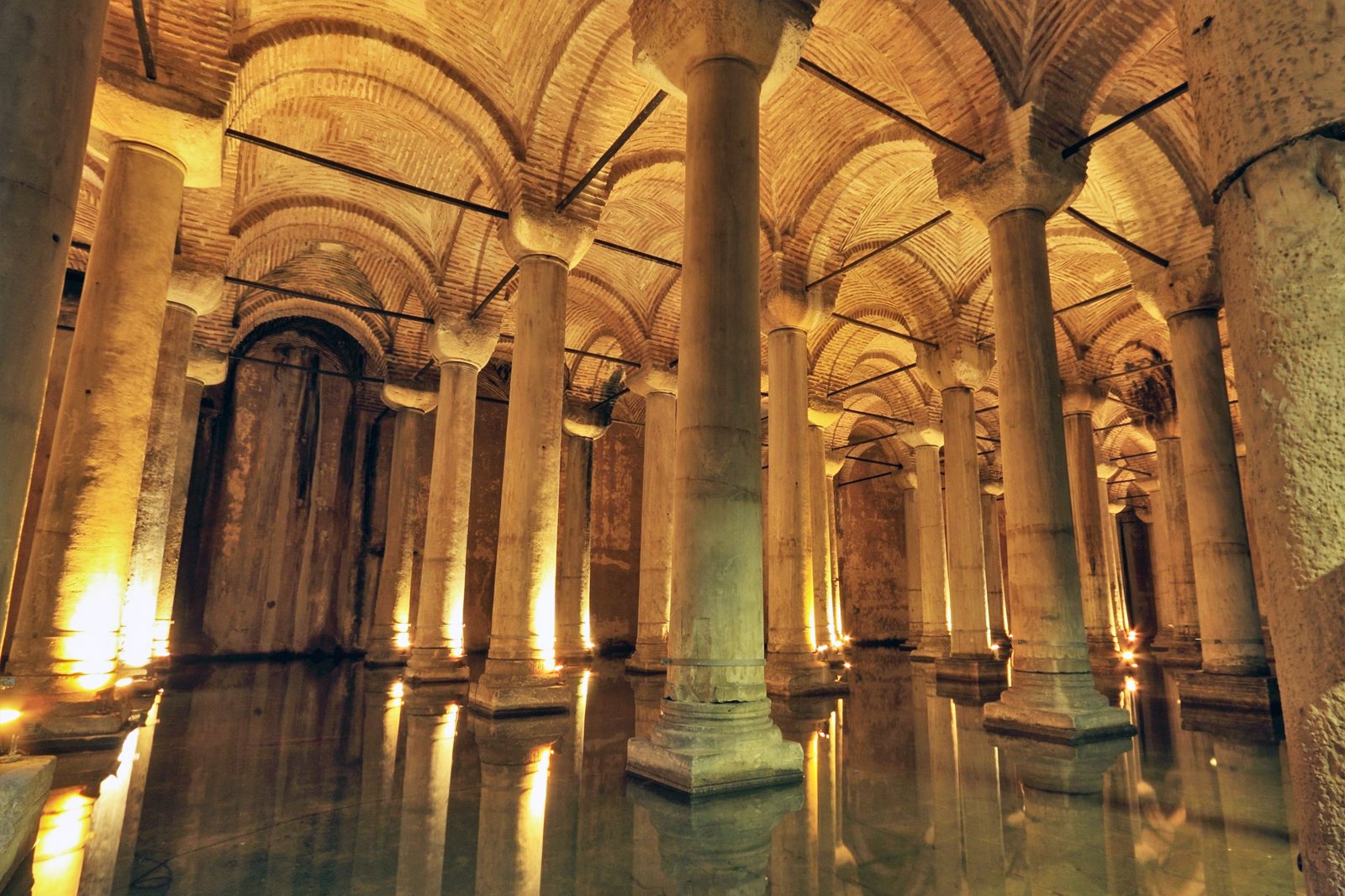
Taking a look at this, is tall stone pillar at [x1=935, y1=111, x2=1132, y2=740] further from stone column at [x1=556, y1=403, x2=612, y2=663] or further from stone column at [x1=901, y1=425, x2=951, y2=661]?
stone column at [x1=556, y1=403, x2=612, y2=663]

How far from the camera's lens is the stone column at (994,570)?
1778 centimetres

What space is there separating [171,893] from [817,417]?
13.3 metres

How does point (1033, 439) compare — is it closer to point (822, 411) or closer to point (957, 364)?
point (957, 364)

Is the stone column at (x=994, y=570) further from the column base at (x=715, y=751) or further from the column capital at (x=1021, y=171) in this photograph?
the column base at (x=715, y=751)

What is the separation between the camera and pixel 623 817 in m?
4.10

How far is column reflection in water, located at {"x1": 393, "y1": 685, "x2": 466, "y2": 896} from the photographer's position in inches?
125

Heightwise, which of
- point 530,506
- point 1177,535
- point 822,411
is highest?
point 822,411

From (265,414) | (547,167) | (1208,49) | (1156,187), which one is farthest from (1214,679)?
(265,414)

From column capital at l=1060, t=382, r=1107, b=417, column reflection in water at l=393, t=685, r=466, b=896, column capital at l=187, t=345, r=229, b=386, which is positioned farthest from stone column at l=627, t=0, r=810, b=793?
column capital at l=1060, t=382, r=1107, b=417

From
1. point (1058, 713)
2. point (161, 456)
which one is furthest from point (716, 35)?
point (161, 456)

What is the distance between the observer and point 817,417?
15172 millimetres

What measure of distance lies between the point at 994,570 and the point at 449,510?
1480 cm

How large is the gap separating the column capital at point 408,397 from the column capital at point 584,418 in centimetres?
298

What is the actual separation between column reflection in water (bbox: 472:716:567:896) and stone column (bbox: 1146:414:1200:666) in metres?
14.1
